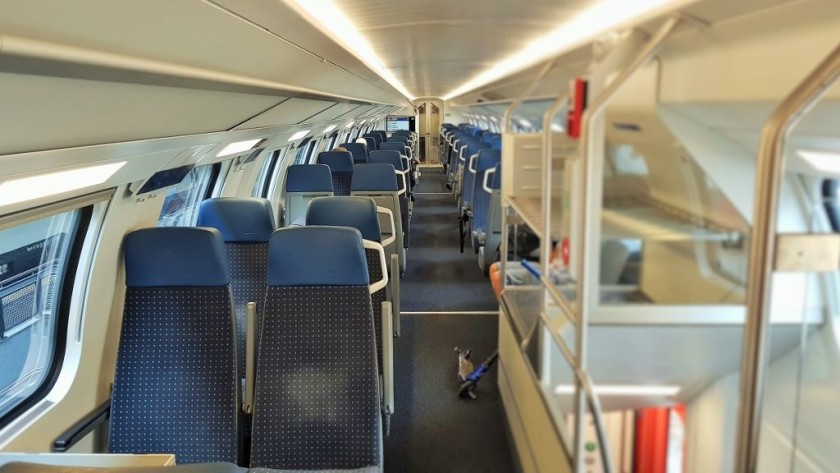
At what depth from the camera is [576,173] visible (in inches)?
92.4

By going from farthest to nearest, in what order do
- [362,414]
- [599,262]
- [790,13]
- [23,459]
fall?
1. [362,414]
2. [599,262]
3. [23,459]
4. [790,13]

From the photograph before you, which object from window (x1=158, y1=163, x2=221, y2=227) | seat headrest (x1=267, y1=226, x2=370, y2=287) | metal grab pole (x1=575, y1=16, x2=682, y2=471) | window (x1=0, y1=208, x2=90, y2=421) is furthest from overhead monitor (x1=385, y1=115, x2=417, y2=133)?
metal grab pole (x1=575, y1=16, x2=682, y2=471)

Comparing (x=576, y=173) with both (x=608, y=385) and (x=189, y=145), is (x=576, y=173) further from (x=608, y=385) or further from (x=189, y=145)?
(x=189, y=145)

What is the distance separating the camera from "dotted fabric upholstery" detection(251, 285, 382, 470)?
9.65 ft

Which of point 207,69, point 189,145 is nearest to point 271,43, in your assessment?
point 207,69

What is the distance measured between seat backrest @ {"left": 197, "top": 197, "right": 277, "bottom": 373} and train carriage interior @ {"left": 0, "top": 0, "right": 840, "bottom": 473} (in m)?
0.02

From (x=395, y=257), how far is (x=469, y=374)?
1.03 metres

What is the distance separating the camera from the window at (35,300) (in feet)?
9.71

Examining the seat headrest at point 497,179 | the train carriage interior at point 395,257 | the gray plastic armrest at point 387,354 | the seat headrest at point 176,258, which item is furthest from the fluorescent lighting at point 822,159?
the seat headrest at point 497,179

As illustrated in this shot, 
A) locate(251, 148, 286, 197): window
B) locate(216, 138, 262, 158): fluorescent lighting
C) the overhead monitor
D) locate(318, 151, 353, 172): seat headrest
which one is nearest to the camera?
locate(216, 138, 262, 158): fluorescent lighting

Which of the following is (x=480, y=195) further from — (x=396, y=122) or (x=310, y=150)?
(x=396, y=122)

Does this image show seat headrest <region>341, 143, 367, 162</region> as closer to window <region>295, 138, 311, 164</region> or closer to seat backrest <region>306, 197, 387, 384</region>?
window <region>295, 138, 311, 164</region>

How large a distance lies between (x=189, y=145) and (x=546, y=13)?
1.92 m

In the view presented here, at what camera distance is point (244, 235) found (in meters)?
4.17
